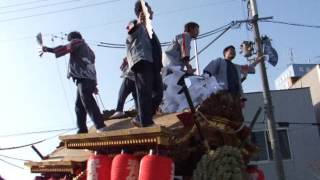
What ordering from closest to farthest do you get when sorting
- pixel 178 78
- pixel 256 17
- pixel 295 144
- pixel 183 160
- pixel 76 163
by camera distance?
pixel 183 160
pixel 178 78
pixel 76 163
pixel 256 17
pixel 295 144

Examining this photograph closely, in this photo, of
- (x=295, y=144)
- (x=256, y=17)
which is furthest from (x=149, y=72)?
(x=295, y=144)

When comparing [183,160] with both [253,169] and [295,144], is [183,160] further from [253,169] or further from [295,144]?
[295,144]

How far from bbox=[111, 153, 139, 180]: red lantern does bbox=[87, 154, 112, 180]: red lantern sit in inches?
9.0

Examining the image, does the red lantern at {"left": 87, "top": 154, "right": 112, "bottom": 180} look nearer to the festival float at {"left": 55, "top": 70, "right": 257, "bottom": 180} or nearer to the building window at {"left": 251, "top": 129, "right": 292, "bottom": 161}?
the festival float at {"left": 55, "top": 70, "right": 257, "bottom": 180}

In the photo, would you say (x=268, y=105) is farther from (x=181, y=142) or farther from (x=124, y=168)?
(x=124, y=168)

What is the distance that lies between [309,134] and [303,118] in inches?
27.5

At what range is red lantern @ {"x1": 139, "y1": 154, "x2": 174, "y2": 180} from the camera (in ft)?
13.4

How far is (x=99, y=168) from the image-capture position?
4723 mm

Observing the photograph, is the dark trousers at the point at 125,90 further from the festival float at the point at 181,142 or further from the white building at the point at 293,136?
the white building at the point at 293,136

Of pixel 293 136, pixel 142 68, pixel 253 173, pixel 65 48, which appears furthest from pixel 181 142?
pixel 293 136

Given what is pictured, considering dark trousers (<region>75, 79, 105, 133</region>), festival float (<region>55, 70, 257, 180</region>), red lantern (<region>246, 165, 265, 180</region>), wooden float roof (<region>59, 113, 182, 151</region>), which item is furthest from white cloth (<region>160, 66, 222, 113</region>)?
red lantern (<region>246, 165, 265, 180</region>)

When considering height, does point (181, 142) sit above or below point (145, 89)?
below

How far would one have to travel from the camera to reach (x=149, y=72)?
188 inches

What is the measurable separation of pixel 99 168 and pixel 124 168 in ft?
1.34
